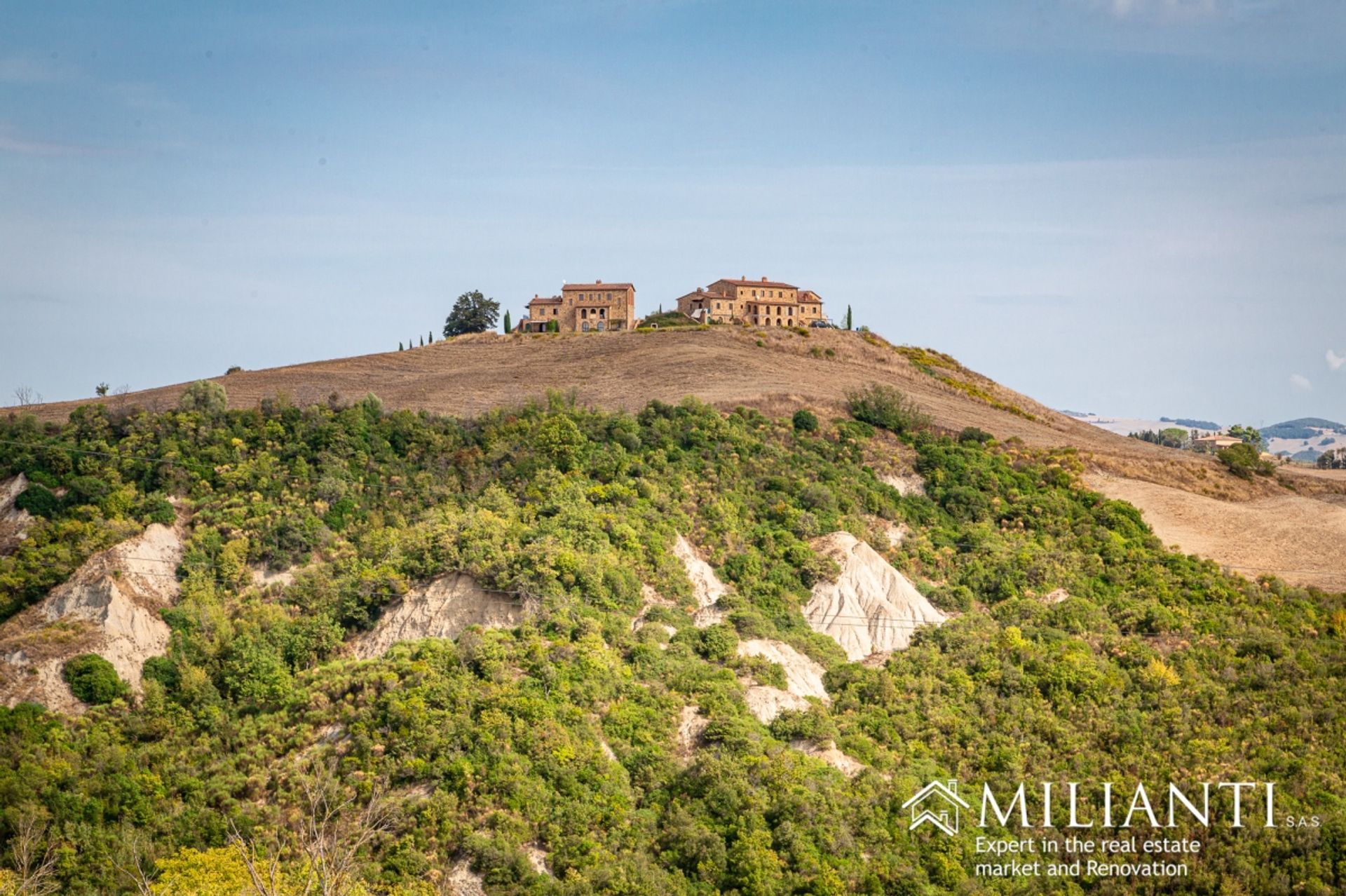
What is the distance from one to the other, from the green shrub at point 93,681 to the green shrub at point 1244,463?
63722 mm

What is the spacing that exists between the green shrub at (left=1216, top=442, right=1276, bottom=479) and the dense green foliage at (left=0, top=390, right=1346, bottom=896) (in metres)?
19.5

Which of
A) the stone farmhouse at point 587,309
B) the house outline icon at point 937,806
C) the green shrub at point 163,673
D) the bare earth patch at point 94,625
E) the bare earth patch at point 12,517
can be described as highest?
the stone farmhouse at point 587,309

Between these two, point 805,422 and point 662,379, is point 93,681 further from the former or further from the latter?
point 662,379

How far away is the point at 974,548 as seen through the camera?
53.7 m

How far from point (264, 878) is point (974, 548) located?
33.7 metres

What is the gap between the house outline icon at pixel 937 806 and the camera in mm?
36656

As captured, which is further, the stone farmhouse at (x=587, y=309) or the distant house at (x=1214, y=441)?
the distant house at (x=1214, y=441)

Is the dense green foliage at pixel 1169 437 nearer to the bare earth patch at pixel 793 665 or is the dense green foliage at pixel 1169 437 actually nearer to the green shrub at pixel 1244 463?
the green shrub at pixel 1244 463

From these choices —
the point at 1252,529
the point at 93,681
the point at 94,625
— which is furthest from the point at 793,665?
the point at 1252,529

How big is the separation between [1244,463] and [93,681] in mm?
65671

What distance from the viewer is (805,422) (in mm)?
62906

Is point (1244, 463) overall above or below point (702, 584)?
above

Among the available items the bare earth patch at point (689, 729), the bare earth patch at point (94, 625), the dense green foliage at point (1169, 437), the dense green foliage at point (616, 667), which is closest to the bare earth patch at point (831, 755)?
the dense green foliage at point (616, 667)

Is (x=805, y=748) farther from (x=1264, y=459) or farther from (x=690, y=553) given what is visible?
(x=1264, y=459)
